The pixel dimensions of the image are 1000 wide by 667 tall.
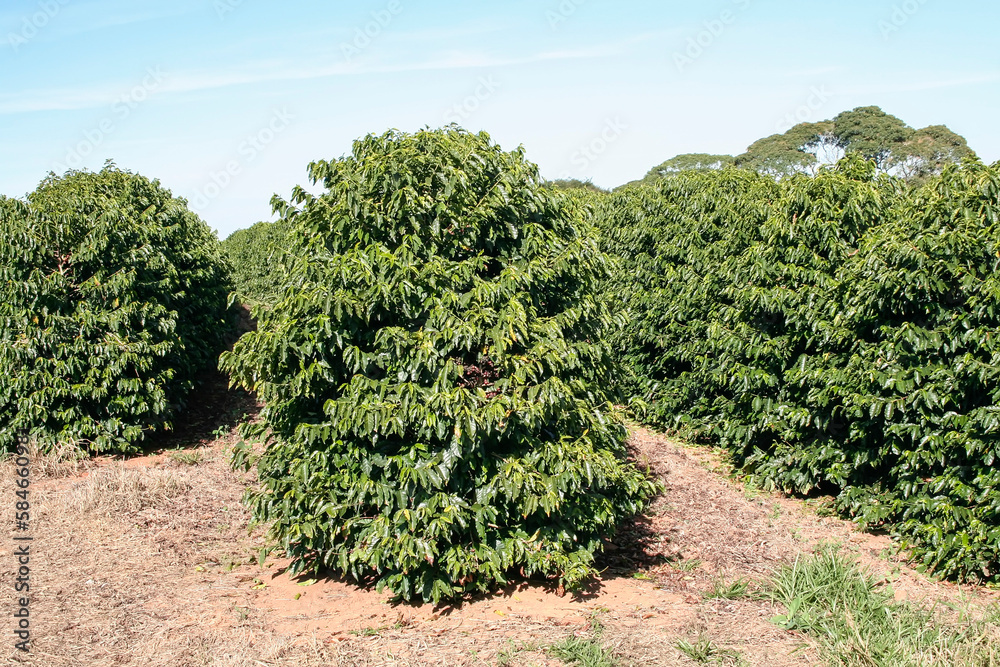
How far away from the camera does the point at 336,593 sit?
18.5 ft

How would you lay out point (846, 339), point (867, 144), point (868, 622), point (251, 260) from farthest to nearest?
point (867, 144)
point (251, 260)
point (846, 339)
point (868, 622)

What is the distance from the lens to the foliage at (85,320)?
9.04 metres

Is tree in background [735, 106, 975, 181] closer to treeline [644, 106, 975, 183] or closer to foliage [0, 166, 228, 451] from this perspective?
treeline [644, 106, 975, 183]

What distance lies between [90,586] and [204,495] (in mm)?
2196

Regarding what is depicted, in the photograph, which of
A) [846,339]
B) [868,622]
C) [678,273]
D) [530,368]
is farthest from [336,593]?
[678,273]

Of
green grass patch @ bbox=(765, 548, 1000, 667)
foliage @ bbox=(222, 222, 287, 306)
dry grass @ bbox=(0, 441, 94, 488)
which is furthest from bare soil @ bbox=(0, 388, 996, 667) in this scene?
foliage @ bbox=(222, 222, 287, 306)

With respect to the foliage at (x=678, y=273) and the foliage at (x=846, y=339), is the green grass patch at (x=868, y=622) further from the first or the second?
the foliage at (x=678, y=273)

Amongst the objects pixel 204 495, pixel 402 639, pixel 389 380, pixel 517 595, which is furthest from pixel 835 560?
pixel 204 495

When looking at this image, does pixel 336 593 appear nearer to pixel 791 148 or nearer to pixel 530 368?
pixel 530 368

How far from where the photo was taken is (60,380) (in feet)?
29.8

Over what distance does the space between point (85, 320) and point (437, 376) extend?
6.33 m

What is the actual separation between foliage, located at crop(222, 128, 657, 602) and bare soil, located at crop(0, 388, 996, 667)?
0.33 meters

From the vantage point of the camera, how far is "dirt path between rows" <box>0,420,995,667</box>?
4.65 m

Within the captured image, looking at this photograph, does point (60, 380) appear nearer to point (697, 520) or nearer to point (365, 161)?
point (365, 161)
